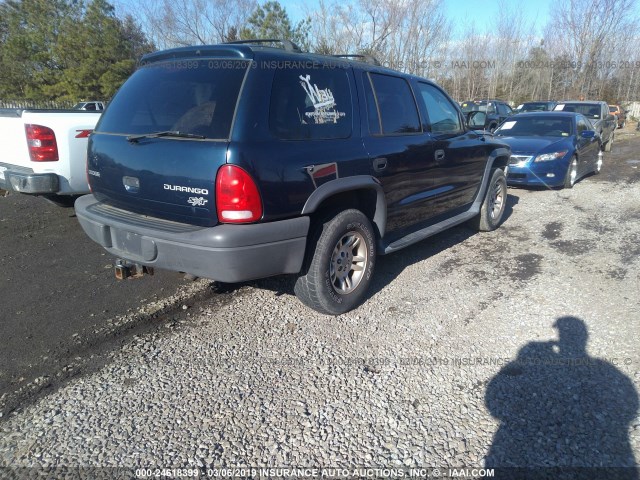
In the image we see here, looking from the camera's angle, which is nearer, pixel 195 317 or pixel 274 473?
pixel 274 473

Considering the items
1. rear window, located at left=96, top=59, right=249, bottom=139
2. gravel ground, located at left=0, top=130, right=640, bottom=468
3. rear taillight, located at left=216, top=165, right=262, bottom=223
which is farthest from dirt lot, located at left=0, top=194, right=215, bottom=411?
rear window, located at left=96, top=59, right=249, bottom=139

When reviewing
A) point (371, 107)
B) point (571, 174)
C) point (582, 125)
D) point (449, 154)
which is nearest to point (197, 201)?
point (371, 107)

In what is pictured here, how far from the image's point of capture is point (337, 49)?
24.5 m

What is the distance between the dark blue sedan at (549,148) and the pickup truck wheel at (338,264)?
5814 mm

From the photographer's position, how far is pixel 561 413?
8.07 feet

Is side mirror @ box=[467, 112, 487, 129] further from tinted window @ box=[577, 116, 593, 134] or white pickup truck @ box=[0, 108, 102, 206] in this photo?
tinted window @ box=[577, 116, 593, 134]

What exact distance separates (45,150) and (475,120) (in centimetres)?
Result: 497

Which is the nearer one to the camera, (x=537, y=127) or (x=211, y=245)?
(x=211, y=245)

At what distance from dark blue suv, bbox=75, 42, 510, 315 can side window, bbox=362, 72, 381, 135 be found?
10 millimetres

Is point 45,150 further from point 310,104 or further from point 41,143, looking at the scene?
point 310,104

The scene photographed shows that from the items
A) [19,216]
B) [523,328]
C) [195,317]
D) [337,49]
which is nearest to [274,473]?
[195,317]

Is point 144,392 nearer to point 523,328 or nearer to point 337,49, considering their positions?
point 523,328

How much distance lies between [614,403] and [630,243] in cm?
358

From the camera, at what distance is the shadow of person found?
2.13 meters
